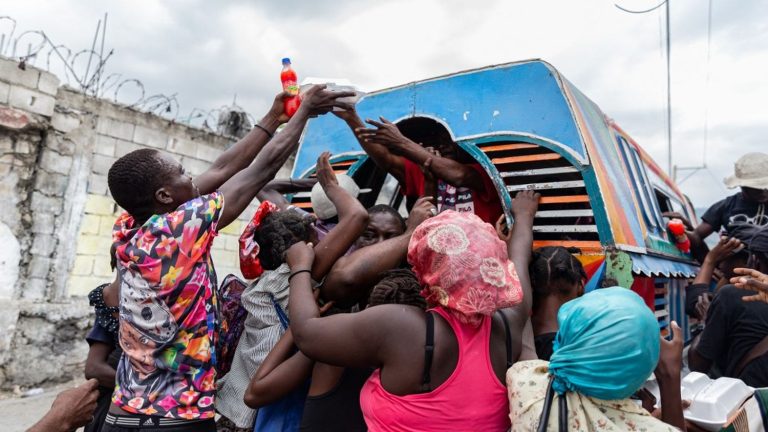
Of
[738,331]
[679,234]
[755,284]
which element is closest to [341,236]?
[755,284]

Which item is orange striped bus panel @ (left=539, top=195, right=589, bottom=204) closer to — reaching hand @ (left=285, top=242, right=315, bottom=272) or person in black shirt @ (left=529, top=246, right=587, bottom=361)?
person in black shirt @ (left=529, top=246, right=587, bottom=361)

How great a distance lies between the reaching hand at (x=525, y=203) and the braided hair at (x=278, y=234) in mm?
1059

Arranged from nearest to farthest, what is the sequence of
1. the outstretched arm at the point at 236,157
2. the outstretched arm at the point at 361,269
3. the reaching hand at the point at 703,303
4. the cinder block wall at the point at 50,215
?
the outstretched arm at the point at 361,269 → the outstretched arm at the point at 236,157 → the reaching hand at the point at 703,303 → the cinder block wall at the point at 50,215

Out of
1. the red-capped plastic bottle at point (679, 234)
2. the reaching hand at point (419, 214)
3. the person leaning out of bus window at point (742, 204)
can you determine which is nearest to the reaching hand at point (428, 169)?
the reaching hand at point (419, 214)

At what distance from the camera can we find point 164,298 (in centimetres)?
177

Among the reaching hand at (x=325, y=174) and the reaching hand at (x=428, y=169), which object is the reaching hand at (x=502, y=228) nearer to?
the reaching hand at (x=428, y=169)

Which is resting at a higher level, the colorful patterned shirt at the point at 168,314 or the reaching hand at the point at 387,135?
the reaching hand at the point at 387,135

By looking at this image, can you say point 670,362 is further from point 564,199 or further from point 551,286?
point 564,199

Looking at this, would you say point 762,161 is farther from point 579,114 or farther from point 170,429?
point 170,429

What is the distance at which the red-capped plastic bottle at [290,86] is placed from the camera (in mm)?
2529

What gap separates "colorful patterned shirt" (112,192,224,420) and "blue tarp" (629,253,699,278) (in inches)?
78.1

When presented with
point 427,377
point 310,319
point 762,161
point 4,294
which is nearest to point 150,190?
point 310,319

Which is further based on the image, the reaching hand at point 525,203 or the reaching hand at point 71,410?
the reaching hand at point 525,203

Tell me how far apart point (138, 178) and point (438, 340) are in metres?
1.24
